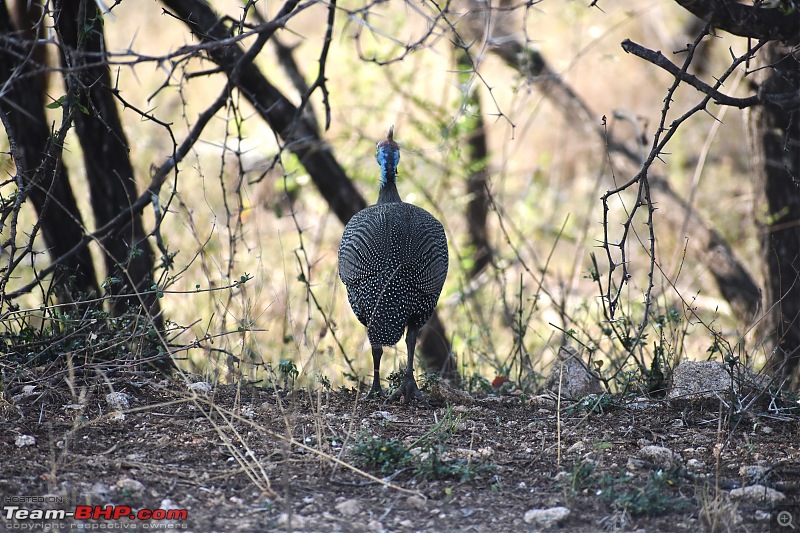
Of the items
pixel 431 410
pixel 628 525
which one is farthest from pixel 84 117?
pixel 628 525

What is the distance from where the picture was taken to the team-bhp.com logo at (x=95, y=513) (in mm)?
2695

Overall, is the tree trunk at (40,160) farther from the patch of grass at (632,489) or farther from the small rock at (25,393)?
the patch of grass at (632,489)

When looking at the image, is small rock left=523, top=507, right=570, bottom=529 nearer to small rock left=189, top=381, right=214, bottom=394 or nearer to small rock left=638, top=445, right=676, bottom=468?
small rock left=638, top=445, right=676, bottom=468

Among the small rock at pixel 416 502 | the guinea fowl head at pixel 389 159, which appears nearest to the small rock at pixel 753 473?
the small rock at pixel 416 502

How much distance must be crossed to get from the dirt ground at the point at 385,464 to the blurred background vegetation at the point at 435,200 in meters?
0.30

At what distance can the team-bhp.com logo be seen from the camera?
2.70 m

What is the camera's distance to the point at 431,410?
4.17 meters

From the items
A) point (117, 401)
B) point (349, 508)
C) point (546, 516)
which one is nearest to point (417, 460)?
point (349, 508)

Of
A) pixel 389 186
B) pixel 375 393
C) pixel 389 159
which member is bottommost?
pixel 375 393

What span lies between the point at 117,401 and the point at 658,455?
239 cm

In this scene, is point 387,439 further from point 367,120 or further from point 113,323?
point 367,120

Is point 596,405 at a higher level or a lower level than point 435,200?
lower

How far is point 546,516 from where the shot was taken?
9.45 feet
